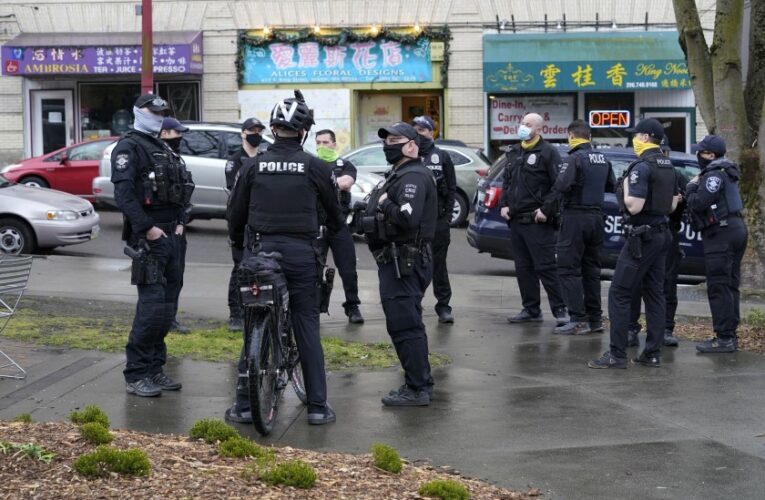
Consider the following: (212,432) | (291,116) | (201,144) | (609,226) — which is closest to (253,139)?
(291,116)

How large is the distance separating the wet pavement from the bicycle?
22cm

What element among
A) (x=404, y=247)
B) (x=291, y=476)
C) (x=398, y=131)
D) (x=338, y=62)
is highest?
(x=338, y=62)

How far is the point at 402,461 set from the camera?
5965 millimetres

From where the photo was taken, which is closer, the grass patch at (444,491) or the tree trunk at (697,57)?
the grass patch at (444,491)

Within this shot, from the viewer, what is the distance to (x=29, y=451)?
209 inches

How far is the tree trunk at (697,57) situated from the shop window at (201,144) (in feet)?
26.7

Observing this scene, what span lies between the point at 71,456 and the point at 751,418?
164 inches

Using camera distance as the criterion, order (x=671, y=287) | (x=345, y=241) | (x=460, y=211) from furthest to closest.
Result: (x=460, y=211)
(x=345, y=241)
(x=671, y=287)

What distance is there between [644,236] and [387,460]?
3.72m

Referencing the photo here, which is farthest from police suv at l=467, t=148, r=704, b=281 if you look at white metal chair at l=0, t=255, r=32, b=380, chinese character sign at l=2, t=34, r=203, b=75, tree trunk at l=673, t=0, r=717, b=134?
chinese character sign at l=2, t=34, r=203, b=75

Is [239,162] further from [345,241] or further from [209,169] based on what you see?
[209,169]

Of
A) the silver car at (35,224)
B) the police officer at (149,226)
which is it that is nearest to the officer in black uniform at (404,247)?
the police officer at (149,226)

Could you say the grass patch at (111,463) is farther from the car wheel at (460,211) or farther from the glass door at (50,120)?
the glass door at (50,120)

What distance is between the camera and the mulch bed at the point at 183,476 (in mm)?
5070
